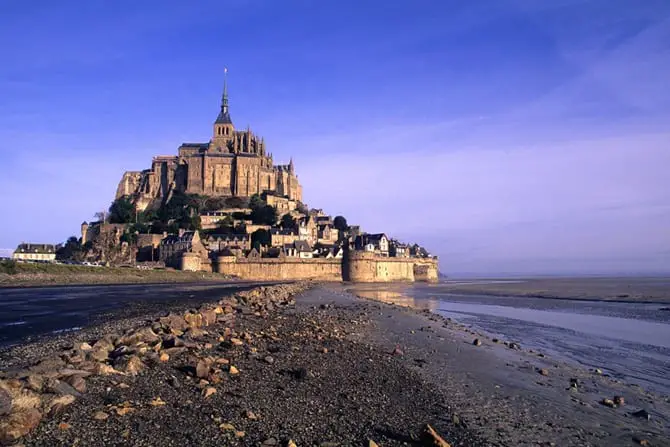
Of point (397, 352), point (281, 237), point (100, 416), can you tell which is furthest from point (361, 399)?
point (281, 237)

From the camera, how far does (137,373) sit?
7.99 m

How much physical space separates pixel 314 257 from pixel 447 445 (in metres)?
72.7

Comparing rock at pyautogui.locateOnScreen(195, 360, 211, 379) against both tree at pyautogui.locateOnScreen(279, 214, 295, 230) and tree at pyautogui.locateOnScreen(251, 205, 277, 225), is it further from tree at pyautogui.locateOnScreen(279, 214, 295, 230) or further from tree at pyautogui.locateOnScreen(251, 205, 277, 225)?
tree at pyautogui.locateOnScreen(251, 205, 277, 225)

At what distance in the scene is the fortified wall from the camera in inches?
2896

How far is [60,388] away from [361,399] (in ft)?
14.1

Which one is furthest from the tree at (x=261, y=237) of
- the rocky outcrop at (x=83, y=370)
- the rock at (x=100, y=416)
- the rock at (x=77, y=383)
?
the rock at (x=100, y=416)

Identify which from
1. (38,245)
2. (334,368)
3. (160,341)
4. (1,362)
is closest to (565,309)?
(334,368)

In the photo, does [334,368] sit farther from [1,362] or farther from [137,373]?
[1,362]

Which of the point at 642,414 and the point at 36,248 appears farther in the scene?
the point at 36,248

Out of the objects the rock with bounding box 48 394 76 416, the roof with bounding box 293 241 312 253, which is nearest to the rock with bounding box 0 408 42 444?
the rock with bounding box 48 394 76 416

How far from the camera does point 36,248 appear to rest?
86.8 meters

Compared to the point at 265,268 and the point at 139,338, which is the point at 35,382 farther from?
the point at 265,268

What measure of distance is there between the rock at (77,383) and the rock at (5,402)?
893 millimetres

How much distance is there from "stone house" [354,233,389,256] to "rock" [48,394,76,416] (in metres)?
75.9
